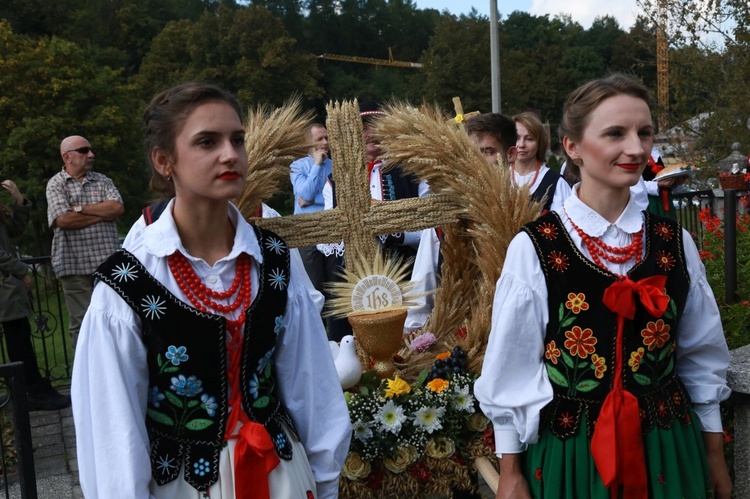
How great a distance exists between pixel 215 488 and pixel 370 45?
5596 centimetres

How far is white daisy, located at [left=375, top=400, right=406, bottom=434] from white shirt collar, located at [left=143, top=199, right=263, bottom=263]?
1.07m

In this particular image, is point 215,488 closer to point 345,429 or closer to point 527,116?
point 345,429

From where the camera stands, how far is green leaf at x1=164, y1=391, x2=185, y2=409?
186 cm

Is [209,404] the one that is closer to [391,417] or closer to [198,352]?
[198,352]

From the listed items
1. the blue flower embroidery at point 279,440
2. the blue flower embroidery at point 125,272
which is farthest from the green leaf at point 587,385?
the blue flower embroidery at point 125,272

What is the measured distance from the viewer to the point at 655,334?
6.91 feet

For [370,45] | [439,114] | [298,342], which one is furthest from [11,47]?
[370,45]

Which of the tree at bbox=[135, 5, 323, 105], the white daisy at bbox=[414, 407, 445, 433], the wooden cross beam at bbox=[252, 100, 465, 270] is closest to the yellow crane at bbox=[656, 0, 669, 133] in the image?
the wooden cross beam at bbox=[252, 100, 465, 270]

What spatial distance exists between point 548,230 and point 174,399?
1082 millimetres

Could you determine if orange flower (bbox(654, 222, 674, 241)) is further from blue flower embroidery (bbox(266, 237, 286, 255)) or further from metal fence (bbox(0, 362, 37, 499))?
metal fence (bbox(0, 362, 37, 499))

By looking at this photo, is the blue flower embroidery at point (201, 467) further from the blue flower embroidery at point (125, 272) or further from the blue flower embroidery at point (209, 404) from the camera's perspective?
the blue flower embroidery at point (125, 272)

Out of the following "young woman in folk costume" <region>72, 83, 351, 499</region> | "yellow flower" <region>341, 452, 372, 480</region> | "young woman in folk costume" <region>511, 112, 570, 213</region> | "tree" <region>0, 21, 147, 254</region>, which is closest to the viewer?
"young woman in folk costume" <region>72, 83, 351, 499</region>

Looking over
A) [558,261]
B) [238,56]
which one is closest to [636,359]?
[558,261]

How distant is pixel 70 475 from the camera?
4836 mm
